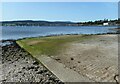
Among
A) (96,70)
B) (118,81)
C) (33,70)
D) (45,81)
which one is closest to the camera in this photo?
(118,81)

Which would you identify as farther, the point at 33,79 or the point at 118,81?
the point at 33,79

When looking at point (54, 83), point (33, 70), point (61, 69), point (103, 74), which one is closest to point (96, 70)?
point (103, 74)

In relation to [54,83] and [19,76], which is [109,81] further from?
[19,76]

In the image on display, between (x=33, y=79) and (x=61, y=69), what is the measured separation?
1793 millimetres

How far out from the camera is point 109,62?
513 inches

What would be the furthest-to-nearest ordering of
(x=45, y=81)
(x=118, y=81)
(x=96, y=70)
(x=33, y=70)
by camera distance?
(x=33, y=70), (x=96, y=70), (x=45, y=81), (x=118, y=81)

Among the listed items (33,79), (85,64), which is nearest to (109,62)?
(85,64)

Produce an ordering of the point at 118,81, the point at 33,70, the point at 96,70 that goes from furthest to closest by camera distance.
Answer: the point at 33,70
the point at 96,70
the point at 118,81

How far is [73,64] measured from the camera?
13.1m

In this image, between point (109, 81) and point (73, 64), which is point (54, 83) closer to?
point (109, 81)

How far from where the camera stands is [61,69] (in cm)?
1187

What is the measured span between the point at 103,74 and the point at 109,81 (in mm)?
1163

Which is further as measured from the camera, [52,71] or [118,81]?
[52,71]

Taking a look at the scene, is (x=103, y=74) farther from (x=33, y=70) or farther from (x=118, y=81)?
(x=33, y=70)
